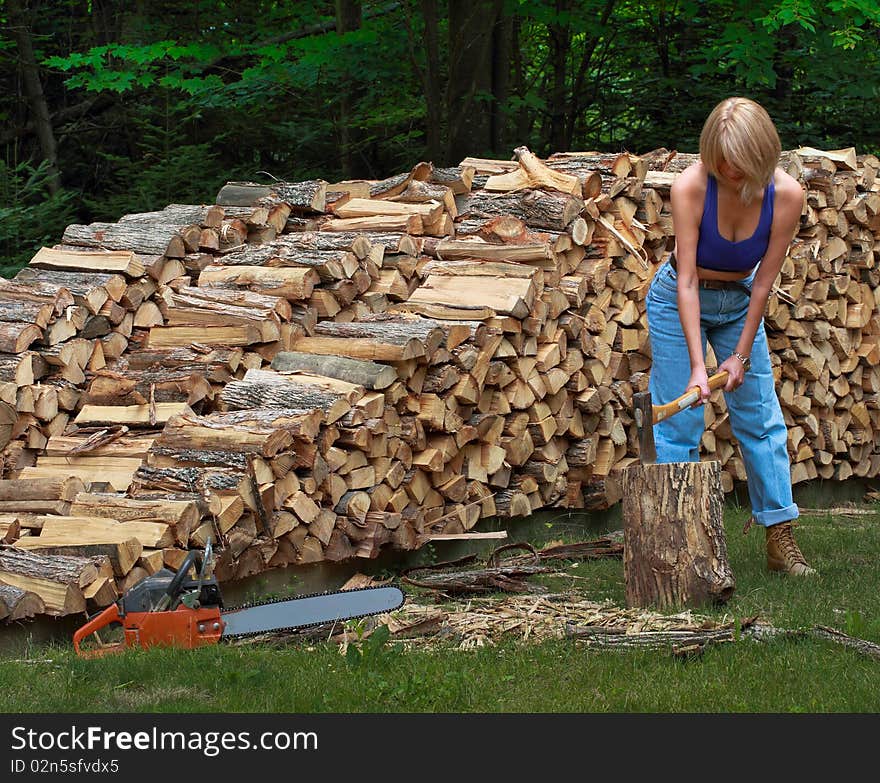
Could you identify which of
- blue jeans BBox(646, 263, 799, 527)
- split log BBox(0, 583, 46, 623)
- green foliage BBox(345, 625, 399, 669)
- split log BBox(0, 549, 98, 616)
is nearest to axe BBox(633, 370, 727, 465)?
blue jeans BBox(646, 263, 799, 527)

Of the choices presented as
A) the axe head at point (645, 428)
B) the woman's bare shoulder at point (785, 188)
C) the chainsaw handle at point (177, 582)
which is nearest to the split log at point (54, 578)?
the chainsaw handle at point (177, 582)

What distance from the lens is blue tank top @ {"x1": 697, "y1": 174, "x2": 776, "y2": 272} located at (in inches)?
176

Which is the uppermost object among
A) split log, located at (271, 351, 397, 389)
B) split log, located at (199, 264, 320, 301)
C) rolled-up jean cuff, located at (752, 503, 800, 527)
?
split log, located at (199, 264, 320, 301)

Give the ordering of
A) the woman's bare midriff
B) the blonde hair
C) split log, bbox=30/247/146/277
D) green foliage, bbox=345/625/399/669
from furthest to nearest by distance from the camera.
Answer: split log, bbox=30/247/146/277 < the woman's bare midriff < the blonde hair < green foliage, bbox=345/625/399/669

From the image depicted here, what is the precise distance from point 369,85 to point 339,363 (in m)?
6.45

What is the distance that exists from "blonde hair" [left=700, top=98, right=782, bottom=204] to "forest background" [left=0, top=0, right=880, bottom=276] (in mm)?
5096

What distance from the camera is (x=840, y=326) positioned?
7.99 meters

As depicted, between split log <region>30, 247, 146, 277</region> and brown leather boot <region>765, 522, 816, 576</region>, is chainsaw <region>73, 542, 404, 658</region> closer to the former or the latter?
brown leather boot <region>765, 522, 816, 576</region>

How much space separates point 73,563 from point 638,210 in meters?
3.89

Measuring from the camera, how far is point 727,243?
4574 mm

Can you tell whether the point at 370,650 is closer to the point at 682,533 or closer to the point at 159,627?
the point at 159,627

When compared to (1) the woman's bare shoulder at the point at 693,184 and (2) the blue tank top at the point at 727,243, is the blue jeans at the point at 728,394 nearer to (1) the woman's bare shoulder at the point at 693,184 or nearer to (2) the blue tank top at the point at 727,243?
(2) the blue tank top at the point at 727,243
